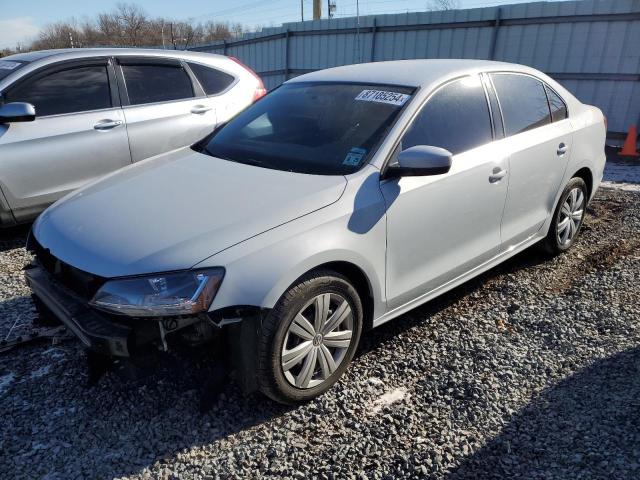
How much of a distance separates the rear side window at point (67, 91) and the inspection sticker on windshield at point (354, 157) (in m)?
3.17

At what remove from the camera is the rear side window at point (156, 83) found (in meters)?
5.26

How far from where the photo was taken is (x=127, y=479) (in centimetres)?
226

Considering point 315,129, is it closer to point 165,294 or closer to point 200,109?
point 165,294

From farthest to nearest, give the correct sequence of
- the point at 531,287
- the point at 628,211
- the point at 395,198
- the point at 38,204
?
the point at 628,211 < the point at 38,204 < the point at 531,287 < the point at 395,198

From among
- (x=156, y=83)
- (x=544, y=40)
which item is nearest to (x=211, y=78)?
(x=156, y=83)

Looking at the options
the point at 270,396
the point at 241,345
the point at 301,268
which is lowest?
the point at 270,396

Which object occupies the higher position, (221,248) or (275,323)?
(221,248)

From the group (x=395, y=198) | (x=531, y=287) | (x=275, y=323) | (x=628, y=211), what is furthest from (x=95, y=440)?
(x=628, y=211)

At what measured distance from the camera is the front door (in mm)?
2916

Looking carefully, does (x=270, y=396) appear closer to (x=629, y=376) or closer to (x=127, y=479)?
(x=127, y=479)

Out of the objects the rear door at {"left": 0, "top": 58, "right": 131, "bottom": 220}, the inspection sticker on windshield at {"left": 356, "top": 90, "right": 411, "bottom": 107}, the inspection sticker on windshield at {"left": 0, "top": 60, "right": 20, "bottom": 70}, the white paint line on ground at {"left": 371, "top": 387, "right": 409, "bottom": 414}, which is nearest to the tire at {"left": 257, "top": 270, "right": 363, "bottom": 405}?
the white paint line on ground at {"left": 371, "top": 387, "right": 409, "bottom": 414}

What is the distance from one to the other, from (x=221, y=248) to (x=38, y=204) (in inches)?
125

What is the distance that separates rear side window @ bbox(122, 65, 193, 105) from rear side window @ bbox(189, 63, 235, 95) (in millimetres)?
138

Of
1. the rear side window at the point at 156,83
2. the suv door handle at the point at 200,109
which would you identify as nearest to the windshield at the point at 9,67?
the rear side window at the point at 156,83
